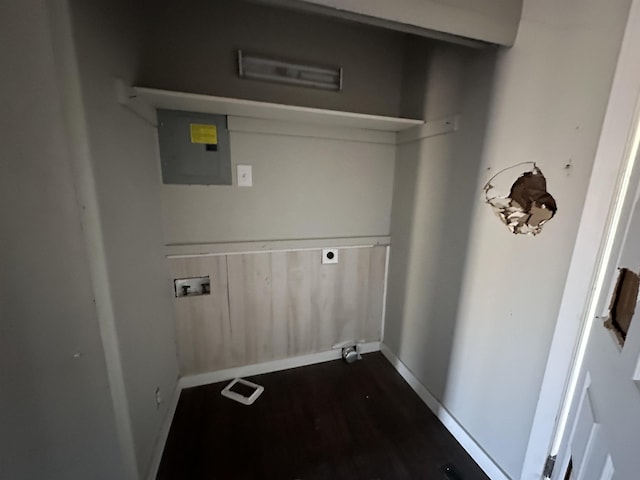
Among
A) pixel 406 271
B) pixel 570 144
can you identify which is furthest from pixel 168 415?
pixel 570 144

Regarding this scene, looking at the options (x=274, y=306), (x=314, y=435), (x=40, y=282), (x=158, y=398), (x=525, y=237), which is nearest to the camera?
(x=40, y=282)

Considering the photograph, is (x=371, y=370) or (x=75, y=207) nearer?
(x=75, y=207)

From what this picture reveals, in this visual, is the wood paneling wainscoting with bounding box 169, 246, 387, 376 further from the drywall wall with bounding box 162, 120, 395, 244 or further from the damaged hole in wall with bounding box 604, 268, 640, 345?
the damaged hole in wall with bounding box 604, 268, 640, 345

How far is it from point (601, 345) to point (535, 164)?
676mm

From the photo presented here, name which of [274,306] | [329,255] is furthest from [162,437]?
[329,255]

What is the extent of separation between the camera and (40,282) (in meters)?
0.83

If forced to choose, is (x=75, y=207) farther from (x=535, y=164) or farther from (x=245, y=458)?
(x=535, y=164)

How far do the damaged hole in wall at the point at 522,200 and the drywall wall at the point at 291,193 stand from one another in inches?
33.6

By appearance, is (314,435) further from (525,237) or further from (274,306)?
(525,237)

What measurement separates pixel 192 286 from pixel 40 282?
40.2 inches

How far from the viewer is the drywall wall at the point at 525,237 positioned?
97cm

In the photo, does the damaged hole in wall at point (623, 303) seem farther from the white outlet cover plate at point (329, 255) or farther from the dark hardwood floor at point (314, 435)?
the white outlet cover plate at point (329, 255)

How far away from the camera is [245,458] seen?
149 centimetres

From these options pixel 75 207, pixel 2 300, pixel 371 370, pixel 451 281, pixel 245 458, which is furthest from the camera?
pixel 371 370
